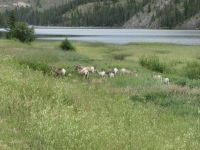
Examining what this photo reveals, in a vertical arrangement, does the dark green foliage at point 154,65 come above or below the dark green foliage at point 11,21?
below

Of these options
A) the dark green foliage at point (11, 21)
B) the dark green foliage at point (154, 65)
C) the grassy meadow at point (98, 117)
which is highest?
the dark green foliage at point (11, 21)

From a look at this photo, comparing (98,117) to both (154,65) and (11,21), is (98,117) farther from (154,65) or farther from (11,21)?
(11,21)

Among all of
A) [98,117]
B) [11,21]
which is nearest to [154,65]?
[98,117]

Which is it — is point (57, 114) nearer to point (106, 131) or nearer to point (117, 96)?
point (106, 131)

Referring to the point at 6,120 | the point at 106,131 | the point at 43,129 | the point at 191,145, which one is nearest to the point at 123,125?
the point at 106,131

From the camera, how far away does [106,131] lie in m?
11.7

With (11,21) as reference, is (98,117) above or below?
below

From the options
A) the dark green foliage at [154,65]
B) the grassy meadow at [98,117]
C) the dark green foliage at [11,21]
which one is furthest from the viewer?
the dark green foliage at [11,21]

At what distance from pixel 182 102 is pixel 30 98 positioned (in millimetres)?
9286

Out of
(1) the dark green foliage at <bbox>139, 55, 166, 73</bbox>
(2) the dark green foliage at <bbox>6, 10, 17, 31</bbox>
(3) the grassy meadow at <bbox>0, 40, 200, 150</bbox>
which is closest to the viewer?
(3) the grassy meadow at <bbox>0, 40, 200, 150</bbox>

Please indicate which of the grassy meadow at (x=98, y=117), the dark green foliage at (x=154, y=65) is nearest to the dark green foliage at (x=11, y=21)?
the dark green foliage at (x=154, y=65)

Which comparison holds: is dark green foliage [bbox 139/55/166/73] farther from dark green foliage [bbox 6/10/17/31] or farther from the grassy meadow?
dark green foliage [bbox 6/10/17/31]

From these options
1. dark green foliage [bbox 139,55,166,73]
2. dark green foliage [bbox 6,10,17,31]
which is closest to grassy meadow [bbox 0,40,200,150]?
dark green foliage [bbox 139,55,166,73]

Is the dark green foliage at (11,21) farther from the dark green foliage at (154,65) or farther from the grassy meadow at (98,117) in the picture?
the grassy meadow at (98,117)
